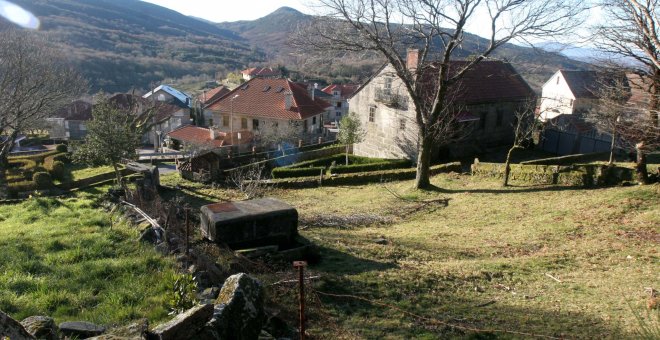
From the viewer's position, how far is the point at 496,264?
9.63m

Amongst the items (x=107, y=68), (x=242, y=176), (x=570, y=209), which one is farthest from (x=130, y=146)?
(x=107, y=68)

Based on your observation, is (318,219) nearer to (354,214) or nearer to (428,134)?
(354,214)

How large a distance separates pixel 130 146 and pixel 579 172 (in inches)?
839

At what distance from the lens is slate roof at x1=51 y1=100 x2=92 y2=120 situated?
54469mm

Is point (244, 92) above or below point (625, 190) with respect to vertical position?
above

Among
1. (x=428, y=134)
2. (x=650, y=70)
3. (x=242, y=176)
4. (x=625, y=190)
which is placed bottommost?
(x=242, y=176)

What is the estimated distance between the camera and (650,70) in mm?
14367

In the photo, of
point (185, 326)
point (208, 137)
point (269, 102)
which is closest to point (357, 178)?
point (185, 326)

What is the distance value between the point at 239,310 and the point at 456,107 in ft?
82.6

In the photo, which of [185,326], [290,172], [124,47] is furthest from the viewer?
[124,47]

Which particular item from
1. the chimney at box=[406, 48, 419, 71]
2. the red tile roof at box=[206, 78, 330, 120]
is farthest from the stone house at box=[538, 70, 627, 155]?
the red tile roof at box=[206, 78, 330, 120]

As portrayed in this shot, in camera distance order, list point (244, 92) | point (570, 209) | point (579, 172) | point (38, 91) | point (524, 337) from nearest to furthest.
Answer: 1. point (524, 337)
2. point (570, 209)
3. point (579, 172)
4. point (38, 91)
5. point (244, 92)

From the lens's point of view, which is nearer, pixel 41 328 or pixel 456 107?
pixel 41 328

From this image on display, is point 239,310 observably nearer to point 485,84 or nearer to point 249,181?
point 249,181
